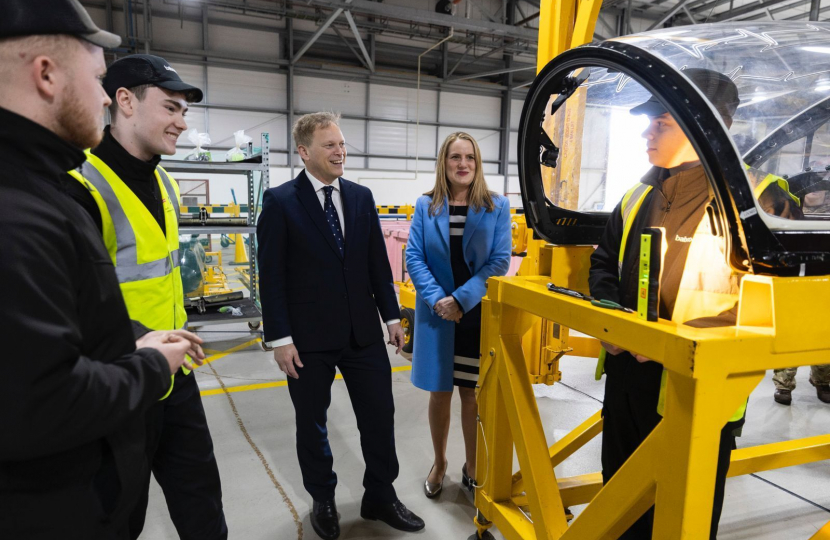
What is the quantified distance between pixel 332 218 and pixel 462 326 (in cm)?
90

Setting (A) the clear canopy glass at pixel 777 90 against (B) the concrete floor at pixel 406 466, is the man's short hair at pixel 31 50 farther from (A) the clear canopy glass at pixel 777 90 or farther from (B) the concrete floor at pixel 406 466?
(B) the concrete floor at pixel 406 466

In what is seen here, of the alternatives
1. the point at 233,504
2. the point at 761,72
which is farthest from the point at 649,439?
the point at 233,504

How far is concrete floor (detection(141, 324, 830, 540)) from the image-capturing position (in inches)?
98.6

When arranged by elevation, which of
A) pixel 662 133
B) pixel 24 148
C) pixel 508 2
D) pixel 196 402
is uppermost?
pixel 508 2

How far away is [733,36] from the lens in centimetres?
159

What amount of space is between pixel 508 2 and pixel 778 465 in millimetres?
15898

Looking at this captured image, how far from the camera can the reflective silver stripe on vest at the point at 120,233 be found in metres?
1.58

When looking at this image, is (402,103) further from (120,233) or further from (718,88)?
(718,88)

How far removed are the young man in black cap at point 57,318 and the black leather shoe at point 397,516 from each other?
1549 mm

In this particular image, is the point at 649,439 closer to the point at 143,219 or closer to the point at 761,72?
the point at 761,72

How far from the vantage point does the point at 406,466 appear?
304cm

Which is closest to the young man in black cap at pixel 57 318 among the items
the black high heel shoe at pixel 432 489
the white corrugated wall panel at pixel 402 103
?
the black high heel shoe at pixel 432 489

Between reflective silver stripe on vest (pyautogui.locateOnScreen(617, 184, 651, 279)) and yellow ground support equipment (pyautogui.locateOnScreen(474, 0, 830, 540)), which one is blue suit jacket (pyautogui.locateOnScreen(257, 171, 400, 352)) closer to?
yellow ground support equipment (pyautogui.locateOnScreen(474, 0, 830, 540))

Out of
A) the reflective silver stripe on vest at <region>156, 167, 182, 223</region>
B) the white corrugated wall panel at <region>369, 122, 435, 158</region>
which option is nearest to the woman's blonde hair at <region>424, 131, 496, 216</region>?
the reflective silver stripe on vest at <region>156, 167, 182, 223</region>
